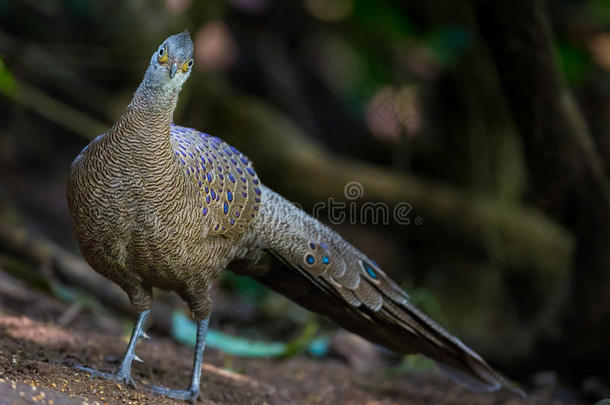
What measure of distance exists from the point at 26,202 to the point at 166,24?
5004mm

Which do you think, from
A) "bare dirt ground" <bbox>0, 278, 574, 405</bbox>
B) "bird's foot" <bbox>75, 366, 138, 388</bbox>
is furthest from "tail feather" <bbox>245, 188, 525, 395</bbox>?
"bird's foot" <bbox>75, 366, 138, 388</bbox>

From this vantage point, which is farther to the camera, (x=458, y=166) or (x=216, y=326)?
(x=458, y=166)

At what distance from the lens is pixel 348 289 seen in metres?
4.01

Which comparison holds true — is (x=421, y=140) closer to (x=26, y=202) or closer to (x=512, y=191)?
(x=512, y=191)

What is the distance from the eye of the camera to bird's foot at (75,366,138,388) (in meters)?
3.34

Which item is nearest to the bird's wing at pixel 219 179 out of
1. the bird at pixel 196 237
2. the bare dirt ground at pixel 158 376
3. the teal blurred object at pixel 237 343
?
the bird at pixel 196 237

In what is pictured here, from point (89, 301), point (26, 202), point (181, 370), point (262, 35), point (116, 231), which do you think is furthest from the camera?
point (262, 35)

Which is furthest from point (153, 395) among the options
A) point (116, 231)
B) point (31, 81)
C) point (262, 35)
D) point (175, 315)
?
point (262, 35)

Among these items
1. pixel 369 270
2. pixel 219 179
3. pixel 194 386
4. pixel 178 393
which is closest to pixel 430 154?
pixel 369 270

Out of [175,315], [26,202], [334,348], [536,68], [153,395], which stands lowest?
[26,202]

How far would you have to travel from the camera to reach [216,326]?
6.65 metres

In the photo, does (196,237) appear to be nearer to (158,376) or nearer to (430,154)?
(158,376)

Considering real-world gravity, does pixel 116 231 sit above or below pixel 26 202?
above

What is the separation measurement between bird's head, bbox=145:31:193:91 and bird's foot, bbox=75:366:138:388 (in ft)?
4.78
